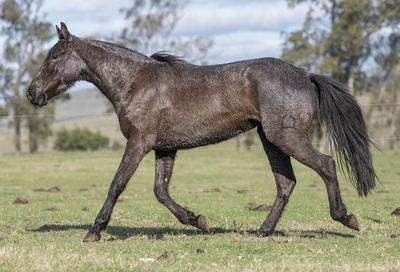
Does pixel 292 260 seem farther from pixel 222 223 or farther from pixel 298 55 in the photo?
pixel 298 55

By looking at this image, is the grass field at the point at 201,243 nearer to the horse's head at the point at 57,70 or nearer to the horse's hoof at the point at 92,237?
the horse's hoof at the point at 92,237

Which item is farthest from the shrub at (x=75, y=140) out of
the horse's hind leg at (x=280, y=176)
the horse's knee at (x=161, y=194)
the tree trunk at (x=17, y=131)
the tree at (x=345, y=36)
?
the horse's hind leg at (x=280, y=176)

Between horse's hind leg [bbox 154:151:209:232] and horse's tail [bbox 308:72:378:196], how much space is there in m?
1.99

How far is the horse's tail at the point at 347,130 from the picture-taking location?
5.73 metres

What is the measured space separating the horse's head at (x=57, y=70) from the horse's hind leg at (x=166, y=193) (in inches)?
62.3

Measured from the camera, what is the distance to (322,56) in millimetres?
37469

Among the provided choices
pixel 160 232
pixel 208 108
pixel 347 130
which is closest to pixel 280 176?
pixel 347 130

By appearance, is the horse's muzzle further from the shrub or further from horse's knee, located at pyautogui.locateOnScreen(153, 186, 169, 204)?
the shrub

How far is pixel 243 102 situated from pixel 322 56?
3387 centimetres

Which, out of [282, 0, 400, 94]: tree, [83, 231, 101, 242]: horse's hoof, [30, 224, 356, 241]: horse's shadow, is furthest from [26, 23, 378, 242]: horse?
[282, 0, 400, 94]: tree

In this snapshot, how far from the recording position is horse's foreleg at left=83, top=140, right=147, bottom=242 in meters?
5.45

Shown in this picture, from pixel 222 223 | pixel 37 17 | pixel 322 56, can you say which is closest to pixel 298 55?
pixel 322 56

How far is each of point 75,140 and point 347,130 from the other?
3965 centimetres

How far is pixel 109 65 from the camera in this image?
5988 millimetres
